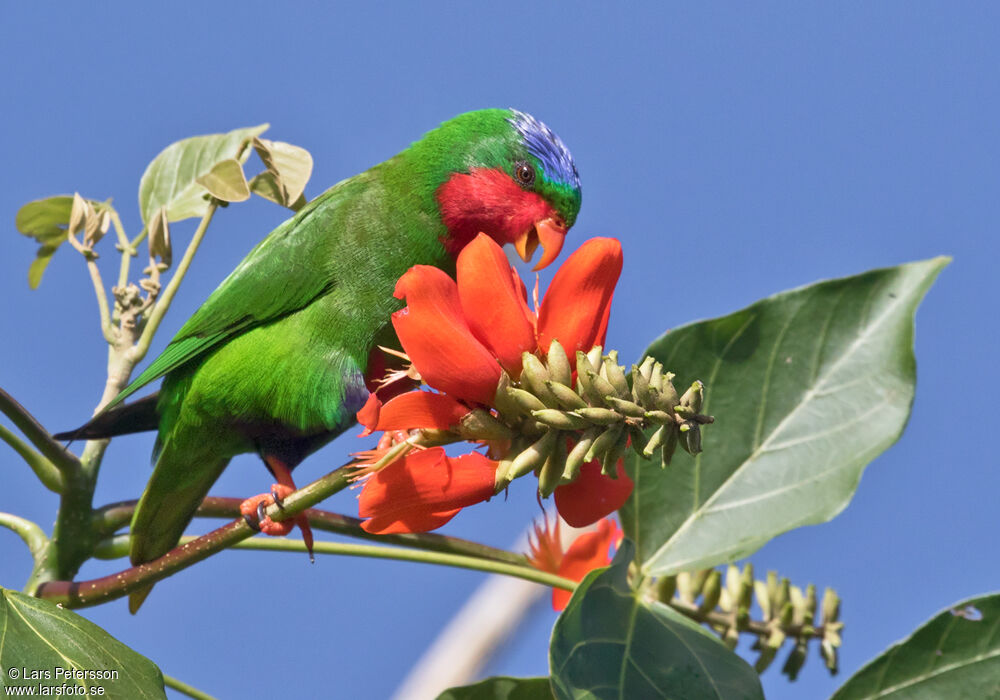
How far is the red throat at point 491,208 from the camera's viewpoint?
2568 millimetres

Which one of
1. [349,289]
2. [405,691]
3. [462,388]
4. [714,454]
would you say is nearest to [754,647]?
[714,454]

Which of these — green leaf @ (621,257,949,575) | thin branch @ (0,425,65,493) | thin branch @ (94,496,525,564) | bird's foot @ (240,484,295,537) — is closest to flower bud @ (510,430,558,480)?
thin branch @ (94,496,525,564)

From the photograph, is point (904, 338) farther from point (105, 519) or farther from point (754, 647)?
point (105, 519)

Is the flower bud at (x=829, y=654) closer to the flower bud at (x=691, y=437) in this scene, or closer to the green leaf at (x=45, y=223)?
the flower bud at (x=691, y=437)

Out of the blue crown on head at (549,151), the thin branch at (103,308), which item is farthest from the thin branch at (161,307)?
the blue crown on head at (549,151)

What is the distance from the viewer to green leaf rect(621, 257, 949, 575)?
1.82 meters

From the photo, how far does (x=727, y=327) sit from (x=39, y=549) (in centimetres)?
139

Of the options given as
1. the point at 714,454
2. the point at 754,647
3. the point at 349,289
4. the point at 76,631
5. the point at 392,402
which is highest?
the point at 349,289

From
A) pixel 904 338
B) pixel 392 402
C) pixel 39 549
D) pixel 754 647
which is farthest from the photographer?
pixel 754 647

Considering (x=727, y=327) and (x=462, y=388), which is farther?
(x=727, y=327)

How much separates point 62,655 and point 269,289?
4.47ft

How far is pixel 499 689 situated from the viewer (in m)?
1.67

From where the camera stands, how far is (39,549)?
1.95 m

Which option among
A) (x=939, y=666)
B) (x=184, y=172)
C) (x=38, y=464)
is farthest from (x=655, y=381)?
(x=184, y=172)
